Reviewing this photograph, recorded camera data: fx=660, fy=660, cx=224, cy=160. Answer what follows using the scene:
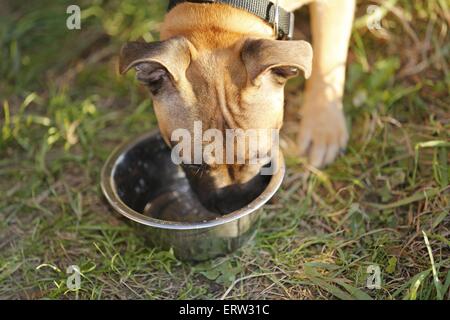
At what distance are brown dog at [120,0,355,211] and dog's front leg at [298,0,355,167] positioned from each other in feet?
1.41

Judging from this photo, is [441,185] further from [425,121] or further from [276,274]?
[276,274]

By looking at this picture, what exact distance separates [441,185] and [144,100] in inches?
76.2

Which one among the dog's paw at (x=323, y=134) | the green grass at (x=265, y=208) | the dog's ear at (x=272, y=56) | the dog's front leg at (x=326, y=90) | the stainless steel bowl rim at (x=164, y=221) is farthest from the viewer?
the dog's paw at (x=323, y=134)

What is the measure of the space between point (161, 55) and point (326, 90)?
126cm

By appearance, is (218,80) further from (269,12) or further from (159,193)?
(159,193)

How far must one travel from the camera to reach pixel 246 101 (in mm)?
2801

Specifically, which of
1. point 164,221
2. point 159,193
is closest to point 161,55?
point 164,221

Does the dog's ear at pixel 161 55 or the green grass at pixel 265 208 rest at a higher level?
the dog's ear at pixel 161 55

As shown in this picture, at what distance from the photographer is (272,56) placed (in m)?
2.66

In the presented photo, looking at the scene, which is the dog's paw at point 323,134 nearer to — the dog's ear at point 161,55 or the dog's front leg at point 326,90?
the dog's front leg at point 326,90

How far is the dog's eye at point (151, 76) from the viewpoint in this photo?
9.43 feet

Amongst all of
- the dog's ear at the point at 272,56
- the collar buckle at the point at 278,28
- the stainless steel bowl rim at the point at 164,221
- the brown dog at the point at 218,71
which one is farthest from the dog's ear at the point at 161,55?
the stainless steel bowl rim at the point at 164,221

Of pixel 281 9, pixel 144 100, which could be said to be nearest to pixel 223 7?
pixel 281 9

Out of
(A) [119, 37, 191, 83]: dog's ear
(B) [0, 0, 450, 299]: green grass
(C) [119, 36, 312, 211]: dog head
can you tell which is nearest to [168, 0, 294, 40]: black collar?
(C) [119, 36, 312, 211]: dog head
